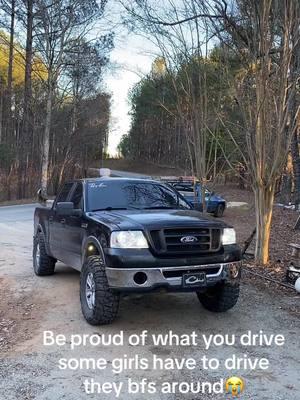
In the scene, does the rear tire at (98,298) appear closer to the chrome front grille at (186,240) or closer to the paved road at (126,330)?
the paved road at (126,330)

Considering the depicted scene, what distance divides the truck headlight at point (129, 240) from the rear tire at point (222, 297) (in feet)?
3.58

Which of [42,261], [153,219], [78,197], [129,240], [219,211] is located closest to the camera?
[129,240]

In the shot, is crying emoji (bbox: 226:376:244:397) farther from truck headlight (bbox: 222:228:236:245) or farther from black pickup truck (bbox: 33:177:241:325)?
truck headlight (bbox: 222:228:236:245)

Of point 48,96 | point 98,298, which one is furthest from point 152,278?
point 48,96

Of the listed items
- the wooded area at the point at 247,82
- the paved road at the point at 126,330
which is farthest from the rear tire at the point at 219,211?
the paved road at the point at 126,330

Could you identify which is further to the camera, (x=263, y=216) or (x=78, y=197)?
(x=263, y=216)

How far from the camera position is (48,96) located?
29.6 metres

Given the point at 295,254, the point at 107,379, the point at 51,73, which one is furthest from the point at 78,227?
the point at 51,73

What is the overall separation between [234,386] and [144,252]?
1621 millimetres

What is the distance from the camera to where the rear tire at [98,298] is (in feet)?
16.8

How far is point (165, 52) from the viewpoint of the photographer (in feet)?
32.8

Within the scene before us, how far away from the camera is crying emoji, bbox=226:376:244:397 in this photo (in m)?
3.78

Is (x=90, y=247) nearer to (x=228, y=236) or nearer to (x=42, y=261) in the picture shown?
(x=228, y=236)

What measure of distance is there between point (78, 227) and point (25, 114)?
29.9m
